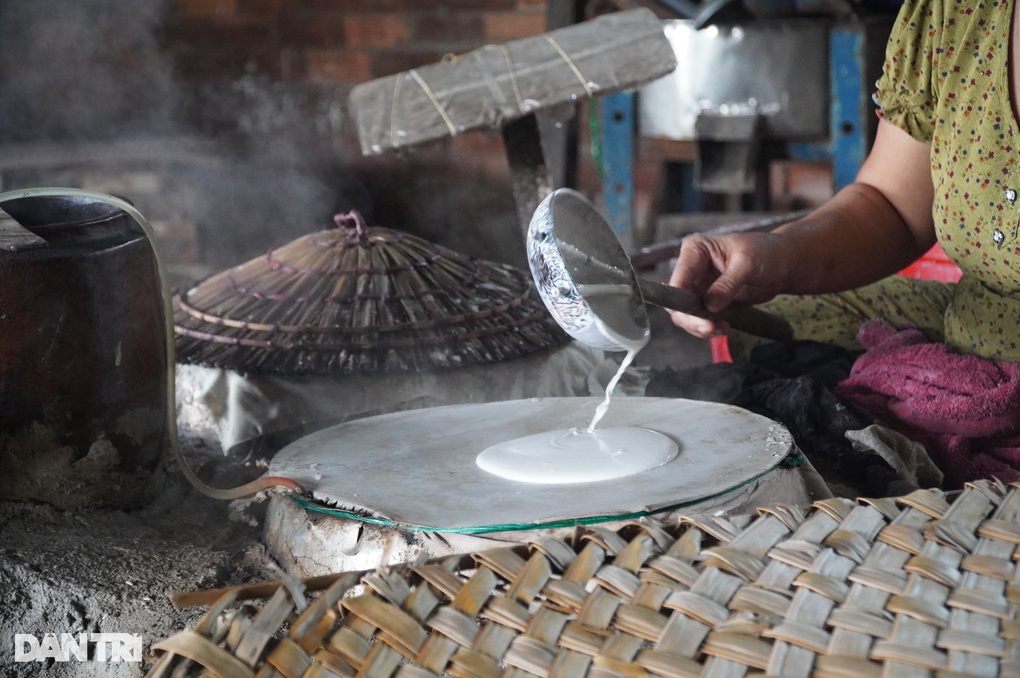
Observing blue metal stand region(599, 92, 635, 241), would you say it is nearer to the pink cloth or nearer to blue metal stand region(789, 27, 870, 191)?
blue metal stand region(789, 27, 870, 191)

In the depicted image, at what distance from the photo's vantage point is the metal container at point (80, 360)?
1268 millimetres

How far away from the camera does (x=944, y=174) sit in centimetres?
158

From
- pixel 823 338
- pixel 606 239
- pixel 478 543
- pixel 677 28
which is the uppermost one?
pixel 677 28

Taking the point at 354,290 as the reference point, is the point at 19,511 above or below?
below

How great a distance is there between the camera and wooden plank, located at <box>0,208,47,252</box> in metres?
1.26

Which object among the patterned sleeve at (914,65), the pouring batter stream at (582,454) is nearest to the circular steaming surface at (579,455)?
the pouring batter stream at (582,454)

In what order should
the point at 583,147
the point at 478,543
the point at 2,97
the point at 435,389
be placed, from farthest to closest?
the point at 583,147 → the point at 2,97 → the point at 435,389 → the point at 478,543

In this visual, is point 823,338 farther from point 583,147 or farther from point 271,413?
point 583,147

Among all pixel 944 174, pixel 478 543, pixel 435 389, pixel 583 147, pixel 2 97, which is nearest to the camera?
pixel 478 543

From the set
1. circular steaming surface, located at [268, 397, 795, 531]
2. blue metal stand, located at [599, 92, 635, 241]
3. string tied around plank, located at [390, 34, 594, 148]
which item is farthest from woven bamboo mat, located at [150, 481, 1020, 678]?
blue metal stand, located at [599, 92, 635, 241]

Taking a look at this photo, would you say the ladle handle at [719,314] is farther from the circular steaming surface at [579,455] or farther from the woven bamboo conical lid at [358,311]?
the woven bamboo conical lid at [358,311]

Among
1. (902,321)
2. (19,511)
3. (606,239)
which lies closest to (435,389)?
(606,239)

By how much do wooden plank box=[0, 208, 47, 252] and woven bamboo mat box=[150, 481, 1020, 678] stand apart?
0.64m

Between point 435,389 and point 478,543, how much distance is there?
2.26ft
